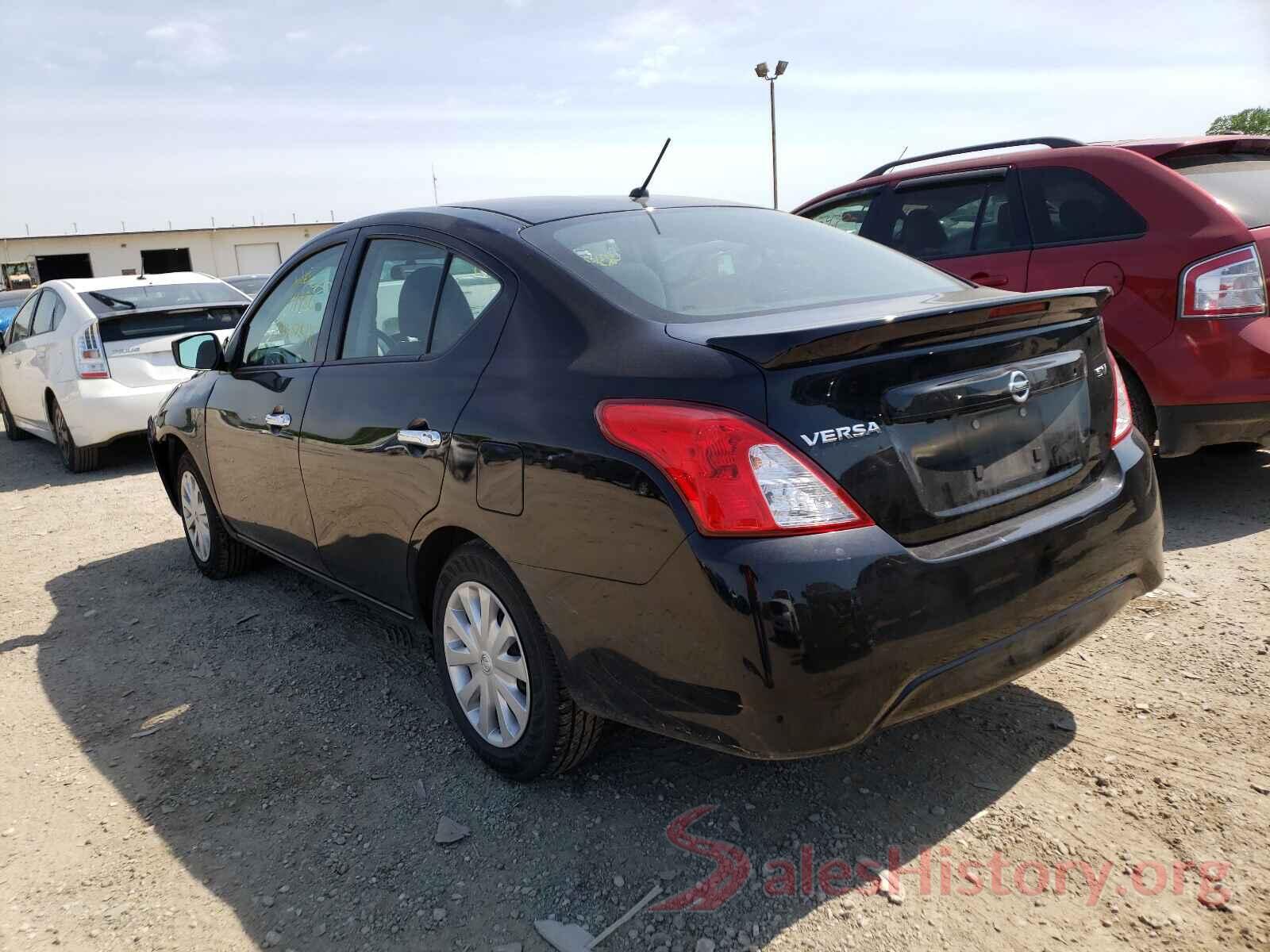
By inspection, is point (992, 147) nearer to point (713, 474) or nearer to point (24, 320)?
point (713, 474)

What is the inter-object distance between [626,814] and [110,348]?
708 centimetres

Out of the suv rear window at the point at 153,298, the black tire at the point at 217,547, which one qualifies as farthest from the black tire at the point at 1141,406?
the suv rear window at the point at 153,298

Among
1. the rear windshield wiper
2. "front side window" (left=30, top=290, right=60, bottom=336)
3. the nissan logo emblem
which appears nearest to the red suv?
the nissan logo emblem

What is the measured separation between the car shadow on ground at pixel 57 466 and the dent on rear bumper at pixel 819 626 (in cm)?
717

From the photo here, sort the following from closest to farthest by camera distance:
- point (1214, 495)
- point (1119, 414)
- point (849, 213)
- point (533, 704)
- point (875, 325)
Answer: point (875, 325) < point (533, 704) < point (1119, 414) < point (1214, 495) < point (849, 213)

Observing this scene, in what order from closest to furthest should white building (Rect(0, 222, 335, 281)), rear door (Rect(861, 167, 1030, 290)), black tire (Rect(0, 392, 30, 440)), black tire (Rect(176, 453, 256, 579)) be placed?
black tire (Rect(176, 453, 256, 579))
rear door (Rect(861, 167, 1030, 290))
black tire (Rect(0, 392, 30, 440))
white building (Rect(0, 222, 335, 281))

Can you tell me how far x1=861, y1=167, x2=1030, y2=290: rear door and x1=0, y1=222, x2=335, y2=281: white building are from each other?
147ft

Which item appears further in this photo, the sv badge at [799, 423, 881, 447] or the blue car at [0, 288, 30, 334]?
the blue car at [0, 288, 30, 334]

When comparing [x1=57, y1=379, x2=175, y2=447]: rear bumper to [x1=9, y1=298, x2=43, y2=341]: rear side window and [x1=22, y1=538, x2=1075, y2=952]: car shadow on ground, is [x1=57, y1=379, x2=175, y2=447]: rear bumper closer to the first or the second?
[x1=9, y1=298, x2=43, y2=341]: rear side window

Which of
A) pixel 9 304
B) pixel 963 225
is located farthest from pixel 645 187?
pixel 9 304

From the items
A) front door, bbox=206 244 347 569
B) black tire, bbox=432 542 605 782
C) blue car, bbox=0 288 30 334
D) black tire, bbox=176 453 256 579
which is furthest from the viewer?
blue car, bbox=0 288 30 334

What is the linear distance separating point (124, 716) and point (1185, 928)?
3418mm

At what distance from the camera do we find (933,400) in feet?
7.43

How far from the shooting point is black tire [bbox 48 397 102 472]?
27.3 ft
